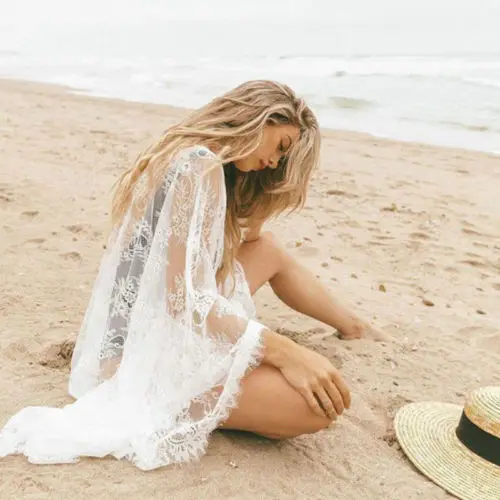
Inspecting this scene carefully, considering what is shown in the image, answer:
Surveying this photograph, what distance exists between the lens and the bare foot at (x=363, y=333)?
3406 mm

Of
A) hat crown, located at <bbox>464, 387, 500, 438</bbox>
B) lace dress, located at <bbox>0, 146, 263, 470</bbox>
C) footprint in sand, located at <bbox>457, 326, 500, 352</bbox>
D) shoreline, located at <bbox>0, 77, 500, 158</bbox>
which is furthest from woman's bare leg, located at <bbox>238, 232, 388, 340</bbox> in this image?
shoreline, located at <bbox>0, 77, 500, 158</bbox>

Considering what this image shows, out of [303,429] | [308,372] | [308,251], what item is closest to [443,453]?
[303,429]

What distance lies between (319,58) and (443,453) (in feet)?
82.3

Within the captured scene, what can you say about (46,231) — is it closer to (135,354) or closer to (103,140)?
(135,354)

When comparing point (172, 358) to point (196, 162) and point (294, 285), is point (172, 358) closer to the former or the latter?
point (196, 162)

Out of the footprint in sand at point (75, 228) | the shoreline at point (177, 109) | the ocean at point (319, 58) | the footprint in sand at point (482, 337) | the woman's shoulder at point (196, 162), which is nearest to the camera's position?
the woman's shoulder at point (196, 162)

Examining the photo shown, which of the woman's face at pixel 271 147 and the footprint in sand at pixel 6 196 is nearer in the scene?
the woman's face at pixel 271 147

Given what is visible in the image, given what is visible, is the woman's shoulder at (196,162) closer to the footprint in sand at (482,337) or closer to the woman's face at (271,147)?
A: the woman's face at (271,147)

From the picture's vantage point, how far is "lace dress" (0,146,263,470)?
2.21 meters

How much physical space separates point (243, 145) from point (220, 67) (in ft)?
70.0

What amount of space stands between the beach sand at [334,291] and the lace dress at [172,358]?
3.2 inches

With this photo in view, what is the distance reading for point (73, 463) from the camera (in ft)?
7.20

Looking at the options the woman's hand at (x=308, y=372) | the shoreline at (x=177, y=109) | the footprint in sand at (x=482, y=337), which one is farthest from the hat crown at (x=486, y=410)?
the shoreline at (x=177, y=109)

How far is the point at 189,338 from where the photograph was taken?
2.24m
